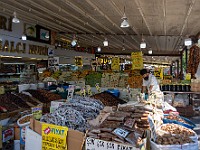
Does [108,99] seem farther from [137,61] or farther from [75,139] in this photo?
[137,61]

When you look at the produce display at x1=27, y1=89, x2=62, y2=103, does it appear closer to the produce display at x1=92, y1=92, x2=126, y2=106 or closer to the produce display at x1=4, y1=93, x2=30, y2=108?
the produce display at x1=4, y1=93, x2=30, y2=108

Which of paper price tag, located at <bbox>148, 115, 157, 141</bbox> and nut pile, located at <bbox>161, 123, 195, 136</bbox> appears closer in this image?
paper price tag, located at <bbox>148, 115, 157, 141</bbox>

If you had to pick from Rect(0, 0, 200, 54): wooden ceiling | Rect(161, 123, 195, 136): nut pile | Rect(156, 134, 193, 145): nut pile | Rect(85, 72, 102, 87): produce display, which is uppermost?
Rect(0, 0, 200, 54): wooden ceiling

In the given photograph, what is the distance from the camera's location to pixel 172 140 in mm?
3635

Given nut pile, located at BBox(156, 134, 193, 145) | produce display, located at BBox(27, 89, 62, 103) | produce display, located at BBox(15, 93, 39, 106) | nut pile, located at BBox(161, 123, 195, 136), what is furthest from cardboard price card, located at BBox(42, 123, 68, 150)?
produce display, located at BBox(27, 89, 62, 103)

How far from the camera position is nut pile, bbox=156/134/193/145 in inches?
141

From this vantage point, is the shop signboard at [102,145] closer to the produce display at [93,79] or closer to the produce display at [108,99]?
the produce display at [108,99]

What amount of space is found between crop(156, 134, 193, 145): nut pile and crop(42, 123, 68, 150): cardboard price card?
53.7 inches

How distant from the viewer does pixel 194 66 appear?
1112 centimetres

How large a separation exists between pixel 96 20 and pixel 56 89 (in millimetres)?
3725

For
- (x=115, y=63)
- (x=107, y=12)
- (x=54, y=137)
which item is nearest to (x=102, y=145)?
(x=54, y=137)

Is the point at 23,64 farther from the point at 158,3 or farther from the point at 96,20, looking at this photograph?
the point at 158,3

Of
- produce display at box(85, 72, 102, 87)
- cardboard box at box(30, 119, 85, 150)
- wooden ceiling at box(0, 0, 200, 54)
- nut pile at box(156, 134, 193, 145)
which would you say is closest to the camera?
cardboard box at box(30, 119, 85, 150)

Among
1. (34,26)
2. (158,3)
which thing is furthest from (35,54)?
(158,3)
